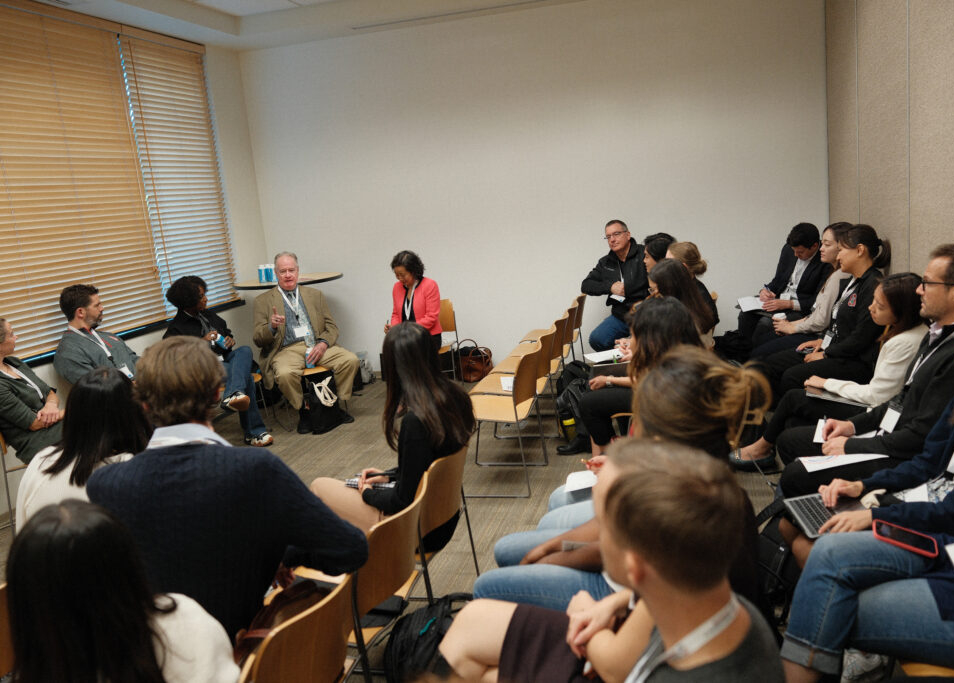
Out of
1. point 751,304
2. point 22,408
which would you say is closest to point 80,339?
point 22,408

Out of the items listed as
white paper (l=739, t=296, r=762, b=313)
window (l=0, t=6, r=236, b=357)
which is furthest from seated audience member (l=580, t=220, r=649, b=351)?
window (l=0, t=6, r=236, b=357)

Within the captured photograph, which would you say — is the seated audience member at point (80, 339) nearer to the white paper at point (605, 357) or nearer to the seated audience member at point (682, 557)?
the white paper at point (605, 357)

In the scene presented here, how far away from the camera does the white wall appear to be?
6.00 m

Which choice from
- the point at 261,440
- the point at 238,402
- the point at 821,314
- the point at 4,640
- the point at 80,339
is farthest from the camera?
the point at 261,440

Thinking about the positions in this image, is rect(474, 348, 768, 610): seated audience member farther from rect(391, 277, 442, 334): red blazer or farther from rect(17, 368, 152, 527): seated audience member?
rect(391, 277, 442, 334): red blazer

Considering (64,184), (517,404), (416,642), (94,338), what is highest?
(64,184)

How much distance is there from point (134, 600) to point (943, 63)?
369cm

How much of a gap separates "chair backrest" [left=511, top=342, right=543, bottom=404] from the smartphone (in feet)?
7.18

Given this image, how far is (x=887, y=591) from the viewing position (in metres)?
1.81

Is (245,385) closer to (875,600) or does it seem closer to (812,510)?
(812,510)

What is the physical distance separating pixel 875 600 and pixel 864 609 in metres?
0.04

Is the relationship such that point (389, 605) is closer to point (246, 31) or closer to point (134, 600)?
point (134, 600)

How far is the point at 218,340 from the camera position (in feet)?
18.0

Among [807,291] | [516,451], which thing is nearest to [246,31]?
[516,451]
